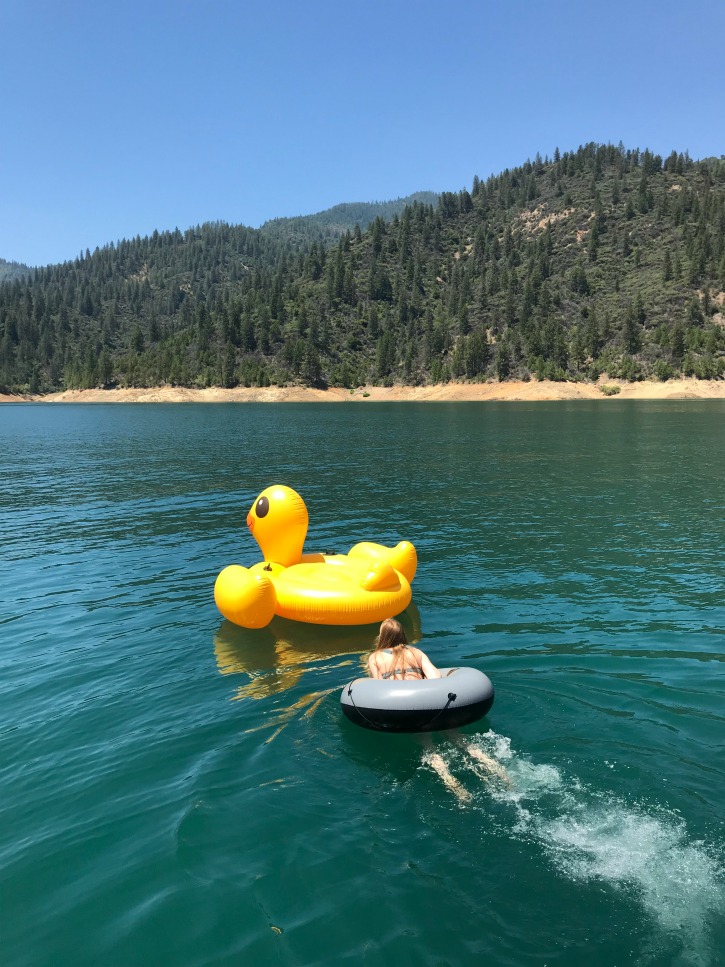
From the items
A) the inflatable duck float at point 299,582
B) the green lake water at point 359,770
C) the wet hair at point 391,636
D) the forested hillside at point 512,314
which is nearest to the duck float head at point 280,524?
the inflatable duck float at point 299,582

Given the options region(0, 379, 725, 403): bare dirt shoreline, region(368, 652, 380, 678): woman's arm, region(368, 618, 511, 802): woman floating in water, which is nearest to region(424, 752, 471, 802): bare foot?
region(368, 618, 511, 802): woman floating in water

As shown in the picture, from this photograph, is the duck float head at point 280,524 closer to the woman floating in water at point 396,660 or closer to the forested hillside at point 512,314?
the woman floating in water at point 396,660

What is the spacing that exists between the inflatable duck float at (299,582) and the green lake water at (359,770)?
53cm

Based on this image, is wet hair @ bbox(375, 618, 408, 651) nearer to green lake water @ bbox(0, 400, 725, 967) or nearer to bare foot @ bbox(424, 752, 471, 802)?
green lake water @ bbox(0, 400, 725, 967)

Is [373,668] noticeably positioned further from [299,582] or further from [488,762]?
[299,582]

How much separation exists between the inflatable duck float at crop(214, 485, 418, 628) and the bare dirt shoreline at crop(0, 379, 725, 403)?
120 metres

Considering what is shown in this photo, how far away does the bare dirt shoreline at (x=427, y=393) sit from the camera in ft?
408

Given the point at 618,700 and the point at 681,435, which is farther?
the point at 681,435

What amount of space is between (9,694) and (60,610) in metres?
4.65

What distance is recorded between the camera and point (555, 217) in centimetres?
19625

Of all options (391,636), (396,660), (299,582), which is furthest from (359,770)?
(299,582)

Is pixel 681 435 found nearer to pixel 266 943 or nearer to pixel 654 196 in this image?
pixel 266 943

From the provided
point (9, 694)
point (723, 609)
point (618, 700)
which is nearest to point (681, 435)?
point (723, 609)

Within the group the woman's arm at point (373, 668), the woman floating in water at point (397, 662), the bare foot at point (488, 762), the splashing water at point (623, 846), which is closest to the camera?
the splashing water at point (623, 846)
